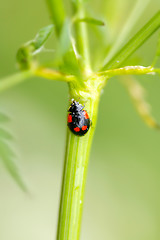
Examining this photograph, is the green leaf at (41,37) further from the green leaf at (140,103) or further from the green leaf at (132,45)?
the green leaf at (140,103)

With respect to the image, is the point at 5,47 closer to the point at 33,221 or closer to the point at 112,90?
the point at 112,90

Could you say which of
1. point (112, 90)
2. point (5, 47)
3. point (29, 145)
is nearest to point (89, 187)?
point (29, 145)

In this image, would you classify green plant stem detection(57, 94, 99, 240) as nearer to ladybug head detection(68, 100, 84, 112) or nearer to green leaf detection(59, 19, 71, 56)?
ladybug head detection(68, 100, 84, 112)

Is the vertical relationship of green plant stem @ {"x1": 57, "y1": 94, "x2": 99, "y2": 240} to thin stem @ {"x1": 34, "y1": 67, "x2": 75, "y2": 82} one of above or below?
below

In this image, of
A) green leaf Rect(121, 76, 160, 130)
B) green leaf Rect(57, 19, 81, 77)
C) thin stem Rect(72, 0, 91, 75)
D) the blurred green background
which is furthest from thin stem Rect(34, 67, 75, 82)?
the blurred green background

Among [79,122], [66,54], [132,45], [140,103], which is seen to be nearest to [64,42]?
[66,54]

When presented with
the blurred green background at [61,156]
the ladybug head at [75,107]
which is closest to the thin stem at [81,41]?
the ladybug head at [75,107]
